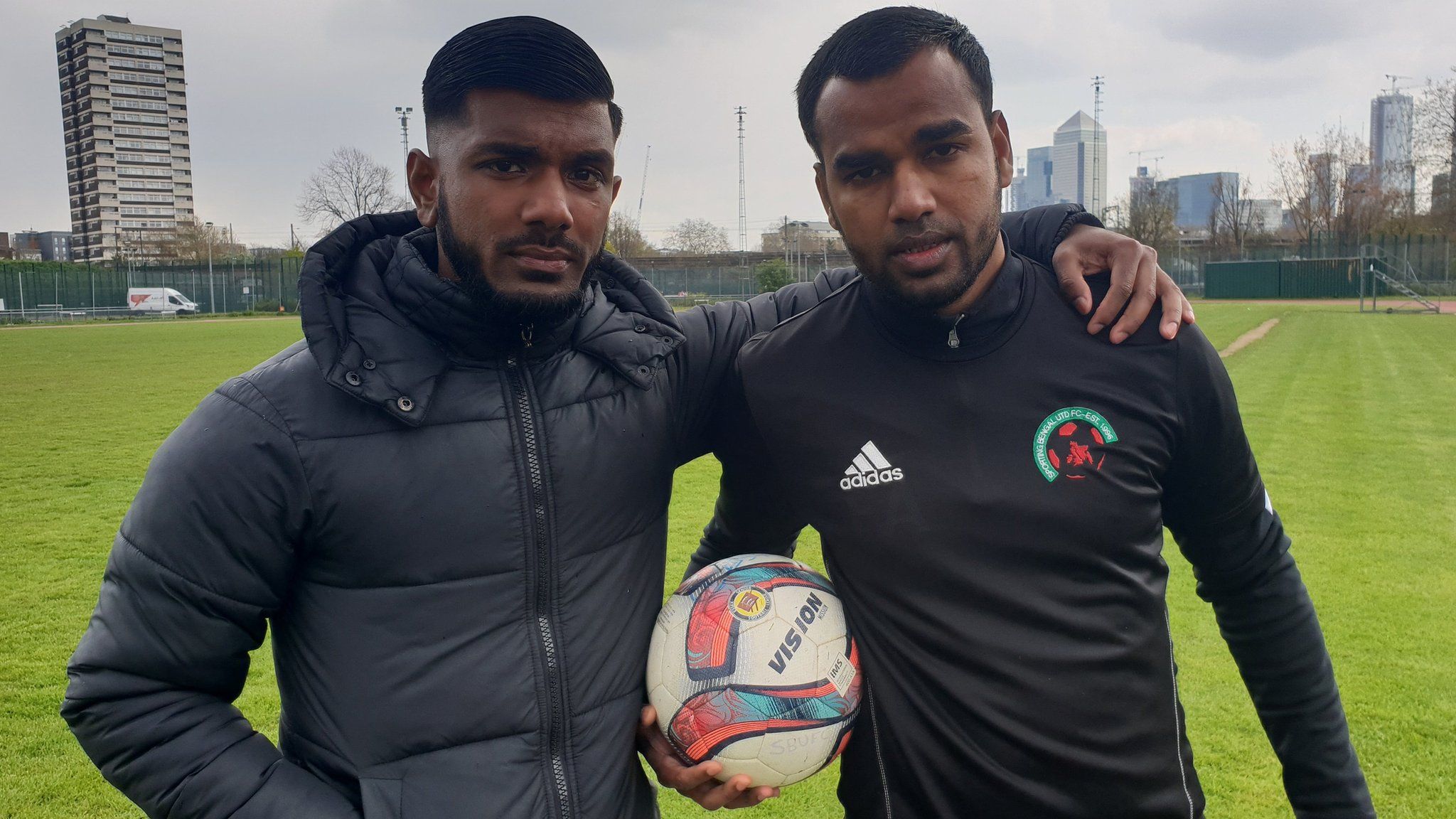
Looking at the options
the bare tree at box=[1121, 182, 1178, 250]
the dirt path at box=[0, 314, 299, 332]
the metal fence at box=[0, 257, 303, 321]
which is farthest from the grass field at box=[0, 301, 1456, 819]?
the bare tree at box=[1121, 182, 1178, 250]

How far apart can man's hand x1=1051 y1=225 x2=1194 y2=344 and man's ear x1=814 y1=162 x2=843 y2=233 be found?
565 millimetres

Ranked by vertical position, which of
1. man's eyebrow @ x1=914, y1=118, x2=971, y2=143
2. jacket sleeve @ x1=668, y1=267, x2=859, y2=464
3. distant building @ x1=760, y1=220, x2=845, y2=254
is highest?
distant building @ x1=760, y1=220, x2=845, y2=254

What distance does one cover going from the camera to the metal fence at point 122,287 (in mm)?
52812

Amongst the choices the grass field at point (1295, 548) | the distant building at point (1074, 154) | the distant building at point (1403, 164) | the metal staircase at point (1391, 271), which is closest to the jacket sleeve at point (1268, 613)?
the grass field at point (1295, 548)

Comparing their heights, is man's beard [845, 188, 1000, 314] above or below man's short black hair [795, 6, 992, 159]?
below

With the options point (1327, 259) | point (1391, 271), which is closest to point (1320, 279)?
point (1327, 259)

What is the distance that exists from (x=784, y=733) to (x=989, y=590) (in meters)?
0.56

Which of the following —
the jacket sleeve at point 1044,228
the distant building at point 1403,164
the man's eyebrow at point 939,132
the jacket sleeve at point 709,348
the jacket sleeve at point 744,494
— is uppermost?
the distant building at point 1403,164

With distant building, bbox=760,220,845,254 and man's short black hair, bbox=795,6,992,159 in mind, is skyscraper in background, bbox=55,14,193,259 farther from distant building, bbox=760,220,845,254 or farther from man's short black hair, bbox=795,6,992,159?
man's short black hair, bbox=795,6,992,159

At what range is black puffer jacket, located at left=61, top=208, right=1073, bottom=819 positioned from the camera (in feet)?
6.46

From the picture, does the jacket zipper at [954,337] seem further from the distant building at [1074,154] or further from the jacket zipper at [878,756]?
the distant building at [1074,154]

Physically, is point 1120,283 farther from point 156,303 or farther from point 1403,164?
point 1403,164

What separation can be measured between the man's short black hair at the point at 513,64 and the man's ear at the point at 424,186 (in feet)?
0.44

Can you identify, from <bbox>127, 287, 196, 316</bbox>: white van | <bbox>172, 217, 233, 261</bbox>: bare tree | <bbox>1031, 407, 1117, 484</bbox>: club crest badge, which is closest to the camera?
<bbox>1031, 407, 1117, 484</bbox>: club crest badge
